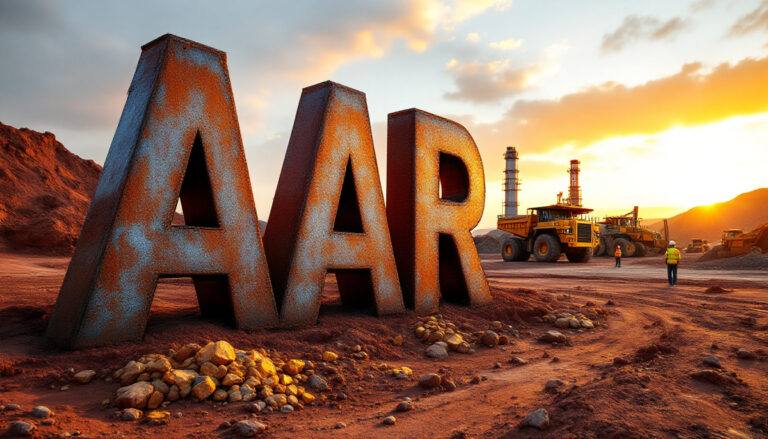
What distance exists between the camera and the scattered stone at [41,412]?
3129 millimetres

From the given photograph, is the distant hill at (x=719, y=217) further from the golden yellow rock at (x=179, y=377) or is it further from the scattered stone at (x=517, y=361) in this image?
the golden yellow rock at (x=179, y=377)

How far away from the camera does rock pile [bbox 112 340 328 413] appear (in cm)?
362

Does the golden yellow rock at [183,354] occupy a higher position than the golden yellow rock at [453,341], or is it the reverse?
the golden yellow rock at [183,354]

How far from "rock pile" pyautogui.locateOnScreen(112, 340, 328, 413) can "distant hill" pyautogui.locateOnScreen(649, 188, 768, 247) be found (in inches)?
3547

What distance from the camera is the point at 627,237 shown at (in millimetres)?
33375

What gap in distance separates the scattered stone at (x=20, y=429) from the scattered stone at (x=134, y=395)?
60cm

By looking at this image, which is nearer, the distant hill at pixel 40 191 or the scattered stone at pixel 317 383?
the scattered stone at pixel 317 383

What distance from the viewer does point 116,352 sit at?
4.29 meters

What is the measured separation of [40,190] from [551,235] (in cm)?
3021

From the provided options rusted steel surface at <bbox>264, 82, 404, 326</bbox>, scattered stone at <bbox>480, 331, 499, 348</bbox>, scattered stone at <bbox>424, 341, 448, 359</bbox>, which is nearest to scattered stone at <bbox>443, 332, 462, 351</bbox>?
scattered stone at <bbox>424, 341, 448, 359</bbox>

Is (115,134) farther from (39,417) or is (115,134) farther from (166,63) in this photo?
(39,417)

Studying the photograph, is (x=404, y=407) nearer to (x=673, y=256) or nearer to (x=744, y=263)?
(x=673, y=256)

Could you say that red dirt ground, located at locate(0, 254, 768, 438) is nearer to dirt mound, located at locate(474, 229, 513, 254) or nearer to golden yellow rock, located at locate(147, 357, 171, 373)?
golden yellow rock, located at locate(147, 357, 171, 373)

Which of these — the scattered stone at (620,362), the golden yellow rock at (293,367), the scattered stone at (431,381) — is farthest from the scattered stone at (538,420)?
the scattered stone at (620,362)
